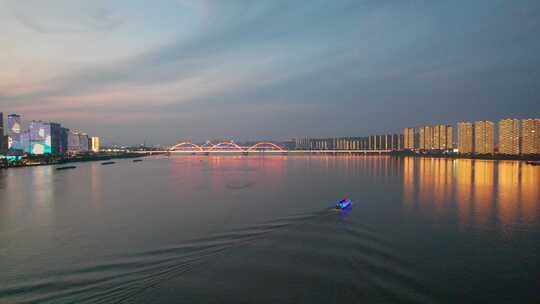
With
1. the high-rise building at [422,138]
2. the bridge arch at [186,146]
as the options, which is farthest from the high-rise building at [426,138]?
the bridge arch at [186,146]

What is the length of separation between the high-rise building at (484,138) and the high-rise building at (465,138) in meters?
1.25

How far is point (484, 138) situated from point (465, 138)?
3.68m

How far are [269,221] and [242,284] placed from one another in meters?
3.32

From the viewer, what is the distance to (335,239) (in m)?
5.69

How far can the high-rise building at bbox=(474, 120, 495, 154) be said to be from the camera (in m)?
56.0

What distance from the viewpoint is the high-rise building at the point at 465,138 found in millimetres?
59191

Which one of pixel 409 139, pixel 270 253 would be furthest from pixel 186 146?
pixel 270 253

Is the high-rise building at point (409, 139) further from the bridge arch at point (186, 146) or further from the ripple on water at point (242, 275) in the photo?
the ripple on water at point (242, 275)

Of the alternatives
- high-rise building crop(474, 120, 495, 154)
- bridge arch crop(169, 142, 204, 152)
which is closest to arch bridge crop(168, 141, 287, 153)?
bridge arch crop(169, 142, 204, 152)

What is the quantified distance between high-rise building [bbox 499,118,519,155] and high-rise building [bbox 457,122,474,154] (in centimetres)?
489

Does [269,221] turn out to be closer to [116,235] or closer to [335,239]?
[335,239]

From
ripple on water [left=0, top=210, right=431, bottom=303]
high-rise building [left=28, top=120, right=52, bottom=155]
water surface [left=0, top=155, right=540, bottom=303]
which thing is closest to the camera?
ripple on water [left=0, top=210, right=431, bottom=303]

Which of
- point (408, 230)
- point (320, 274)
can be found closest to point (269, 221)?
point (408, 230)

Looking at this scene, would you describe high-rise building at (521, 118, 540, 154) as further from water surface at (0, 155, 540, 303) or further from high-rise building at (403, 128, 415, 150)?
water surface at (0, 155, 540, 303)
